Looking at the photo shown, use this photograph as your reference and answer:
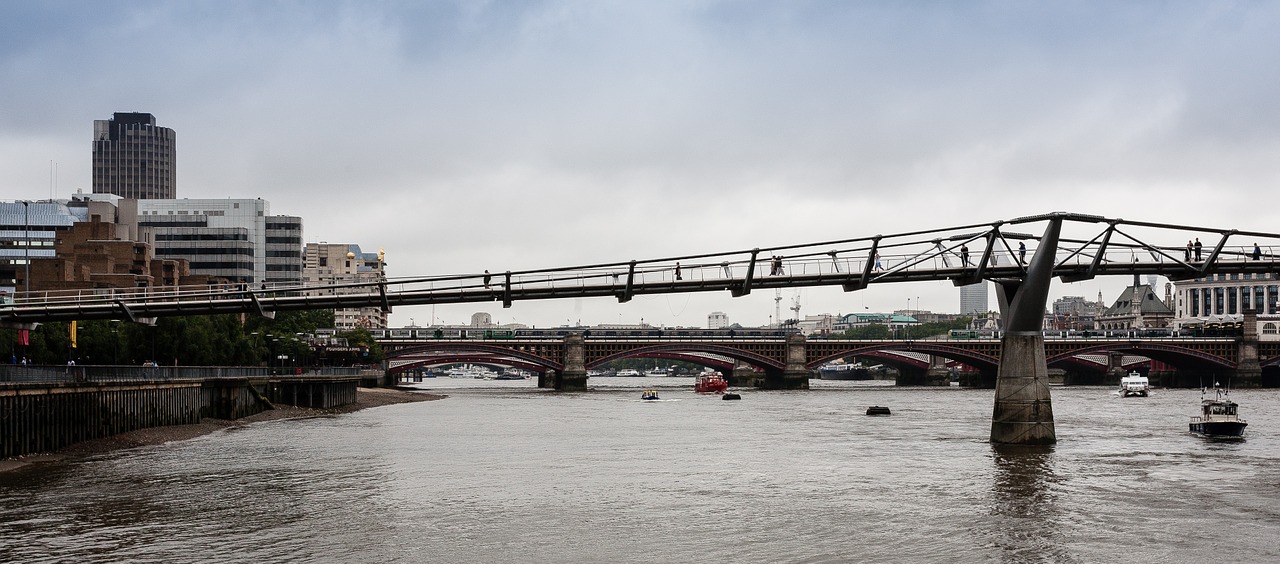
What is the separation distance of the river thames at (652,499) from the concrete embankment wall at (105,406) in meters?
2.92

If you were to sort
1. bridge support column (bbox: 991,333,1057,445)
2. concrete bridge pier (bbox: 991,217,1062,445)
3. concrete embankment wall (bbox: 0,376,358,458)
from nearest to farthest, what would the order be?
1. concrete embankment wall (bbox: 0,376,358,458)
2. concrete bridge pier (bbox: 991,217,1062,445)
3. bridge support column (bbox: 991,333,1057,445)

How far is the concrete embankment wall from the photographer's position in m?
60.6

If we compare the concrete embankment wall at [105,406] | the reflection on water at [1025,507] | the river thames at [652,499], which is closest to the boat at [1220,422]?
the river thames at [652,499]

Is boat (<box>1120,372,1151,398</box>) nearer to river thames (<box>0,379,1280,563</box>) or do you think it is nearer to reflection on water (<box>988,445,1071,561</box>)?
river thames (<box>0,379,1280,563</box>)

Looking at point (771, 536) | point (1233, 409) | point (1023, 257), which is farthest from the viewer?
point (1233, 409)

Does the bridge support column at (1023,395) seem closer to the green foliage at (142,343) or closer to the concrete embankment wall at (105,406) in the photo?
the concrete embankment wall at (105,406)

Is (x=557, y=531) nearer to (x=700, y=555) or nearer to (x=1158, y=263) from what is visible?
(x=700, y=555)

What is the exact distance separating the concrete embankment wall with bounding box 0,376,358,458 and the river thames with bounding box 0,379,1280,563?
2922mm

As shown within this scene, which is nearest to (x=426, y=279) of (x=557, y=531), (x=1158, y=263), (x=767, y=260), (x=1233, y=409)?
(x=767, y=260)

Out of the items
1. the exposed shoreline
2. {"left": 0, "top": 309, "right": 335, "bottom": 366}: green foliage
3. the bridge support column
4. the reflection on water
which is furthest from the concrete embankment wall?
the bridge support column

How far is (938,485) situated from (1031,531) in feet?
38.5

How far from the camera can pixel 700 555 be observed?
37.6 meters

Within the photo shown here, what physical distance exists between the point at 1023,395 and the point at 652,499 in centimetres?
2485

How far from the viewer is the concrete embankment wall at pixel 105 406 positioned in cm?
6056
